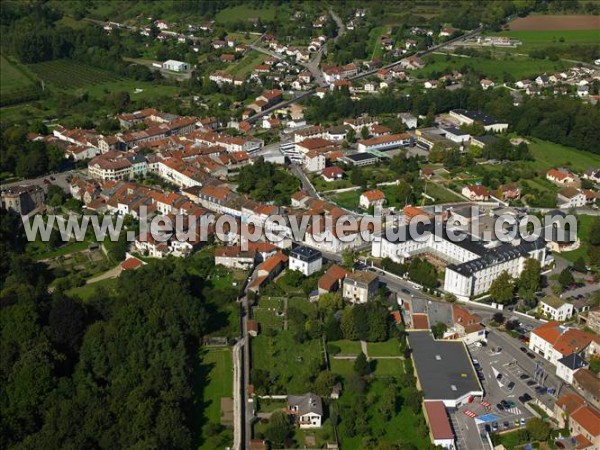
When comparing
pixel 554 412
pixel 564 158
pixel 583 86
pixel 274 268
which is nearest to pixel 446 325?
pixel 554 412

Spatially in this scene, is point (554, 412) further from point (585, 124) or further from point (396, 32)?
point (396, 32)

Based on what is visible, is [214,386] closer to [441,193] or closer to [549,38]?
[441,193]

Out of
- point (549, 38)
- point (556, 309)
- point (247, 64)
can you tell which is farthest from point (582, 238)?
point (549, 38)

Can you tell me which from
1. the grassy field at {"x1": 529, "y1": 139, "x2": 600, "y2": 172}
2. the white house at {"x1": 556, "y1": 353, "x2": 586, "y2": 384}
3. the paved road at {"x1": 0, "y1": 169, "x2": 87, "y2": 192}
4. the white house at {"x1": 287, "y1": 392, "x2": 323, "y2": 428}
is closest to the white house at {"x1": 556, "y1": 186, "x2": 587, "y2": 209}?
the grassy field at {"x1": 529, "y1": 139, "x2": 600, "y2": 172}

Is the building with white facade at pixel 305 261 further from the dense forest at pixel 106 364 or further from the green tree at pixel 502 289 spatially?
the green tree at pixel 502 289

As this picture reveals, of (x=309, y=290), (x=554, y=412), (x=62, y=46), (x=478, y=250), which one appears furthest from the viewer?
(x=62, y=46)

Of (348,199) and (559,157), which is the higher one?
(348,199)
